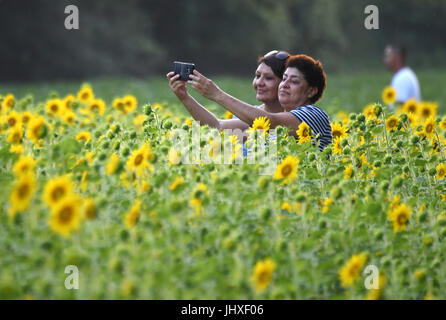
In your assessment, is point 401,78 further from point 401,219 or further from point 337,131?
point 401,219

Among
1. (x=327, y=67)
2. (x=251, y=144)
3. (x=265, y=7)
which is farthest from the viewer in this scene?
(x=327, y=67)

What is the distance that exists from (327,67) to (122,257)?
140 ft

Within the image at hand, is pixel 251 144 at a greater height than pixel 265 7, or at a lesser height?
lesser

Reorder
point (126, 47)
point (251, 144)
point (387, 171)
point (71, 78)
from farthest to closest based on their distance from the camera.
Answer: point (126, 47) < point (71, 78) < point (251, 144) < point (387, 171)

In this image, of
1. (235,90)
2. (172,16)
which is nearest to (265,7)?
(172,16)

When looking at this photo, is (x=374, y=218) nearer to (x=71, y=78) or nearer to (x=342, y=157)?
(x=342, y=157)

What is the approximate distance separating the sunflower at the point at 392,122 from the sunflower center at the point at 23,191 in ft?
8.15

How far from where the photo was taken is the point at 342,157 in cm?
374

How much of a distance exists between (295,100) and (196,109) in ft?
2.19

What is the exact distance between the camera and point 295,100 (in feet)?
14.1

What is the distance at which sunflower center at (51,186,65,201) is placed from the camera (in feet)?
7.19

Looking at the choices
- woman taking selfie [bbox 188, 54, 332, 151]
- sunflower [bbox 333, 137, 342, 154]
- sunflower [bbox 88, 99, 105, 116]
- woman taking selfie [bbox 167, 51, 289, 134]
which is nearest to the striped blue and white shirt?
woman taking selfie [bbox 188, 54, 332, 151]

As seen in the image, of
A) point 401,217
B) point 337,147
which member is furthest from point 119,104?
point 401,217

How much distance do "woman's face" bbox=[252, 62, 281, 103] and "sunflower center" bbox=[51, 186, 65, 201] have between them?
96.0 inches
